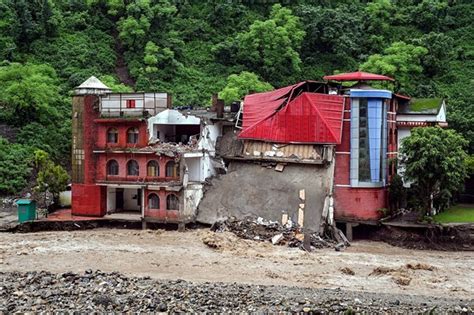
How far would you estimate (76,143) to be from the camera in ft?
137

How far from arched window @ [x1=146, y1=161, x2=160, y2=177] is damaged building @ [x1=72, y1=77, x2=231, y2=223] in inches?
2.7

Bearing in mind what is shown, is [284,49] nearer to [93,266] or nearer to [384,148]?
[384,148]

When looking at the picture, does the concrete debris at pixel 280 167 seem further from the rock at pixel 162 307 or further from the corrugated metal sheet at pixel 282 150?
the rock at pixel 162 307

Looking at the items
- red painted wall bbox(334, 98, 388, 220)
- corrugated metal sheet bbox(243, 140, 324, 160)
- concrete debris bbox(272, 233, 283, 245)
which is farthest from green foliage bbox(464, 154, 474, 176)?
concrete debris bbox(272, 233, 283, 245)

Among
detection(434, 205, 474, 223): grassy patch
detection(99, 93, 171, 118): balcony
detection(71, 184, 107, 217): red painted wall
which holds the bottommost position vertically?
detection(434, 205, 474, 223): grassy patch

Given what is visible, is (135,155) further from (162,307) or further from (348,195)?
(162,307)

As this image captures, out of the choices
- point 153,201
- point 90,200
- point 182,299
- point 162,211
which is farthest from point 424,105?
point 182,299

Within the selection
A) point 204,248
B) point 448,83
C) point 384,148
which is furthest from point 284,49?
point 204,248

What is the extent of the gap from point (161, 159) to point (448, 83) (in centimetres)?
4063

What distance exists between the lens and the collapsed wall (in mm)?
37688

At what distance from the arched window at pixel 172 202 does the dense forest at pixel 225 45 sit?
19004mm

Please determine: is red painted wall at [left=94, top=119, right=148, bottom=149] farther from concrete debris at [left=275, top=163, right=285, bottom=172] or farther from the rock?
the rock

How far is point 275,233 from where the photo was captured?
36.7m

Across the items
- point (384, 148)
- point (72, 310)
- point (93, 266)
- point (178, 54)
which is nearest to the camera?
point (72, 310)
